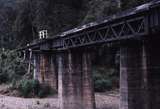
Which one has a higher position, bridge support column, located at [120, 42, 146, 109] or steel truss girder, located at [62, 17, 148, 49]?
steel truss girder, located at [62, 17, 148, 49]

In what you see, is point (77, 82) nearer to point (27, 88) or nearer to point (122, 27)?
point (122, 27)

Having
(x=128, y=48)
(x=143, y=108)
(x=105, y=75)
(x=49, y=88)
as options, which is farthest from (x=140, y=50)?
(x=105, y=75)

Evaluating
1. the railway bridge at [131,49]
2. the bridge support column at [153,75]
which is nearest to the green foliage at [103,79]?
the railway bridge at [131,49]

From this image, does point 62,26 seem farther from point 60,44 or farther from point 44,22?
point 60,44

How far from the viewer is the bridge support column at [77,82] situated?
81.3ft

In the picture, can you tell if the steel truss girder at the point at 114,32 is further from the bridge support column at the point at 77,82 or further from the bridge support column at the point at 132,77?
the bridge support column at the point at 77,82

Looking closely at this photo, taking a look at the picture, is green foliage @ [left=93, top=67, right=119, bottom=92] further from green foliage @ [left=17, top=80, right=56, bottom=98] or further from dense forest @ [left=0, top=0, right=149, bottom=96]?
green foliage @ [left=17, top=80, right=56, bottom=98]

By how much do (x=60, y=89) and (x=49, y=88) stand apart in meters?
12.3

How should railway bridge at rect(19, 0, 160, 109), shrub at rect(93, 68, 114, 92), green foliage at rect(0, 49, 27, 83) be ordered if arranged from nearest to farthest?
railway bridge at rect(19, 0, 160, 109) → shrub at rect(93, 68, 114, 92) → green foliage at rect(0, 49, 27, 83)

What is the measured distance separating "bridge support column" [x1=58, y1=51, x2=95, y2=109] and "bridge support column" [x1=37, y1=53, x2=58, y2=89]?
11871mm

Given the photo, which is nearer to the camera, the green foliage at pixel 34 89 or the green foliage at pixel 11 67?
the green foliage at pixel 34 89

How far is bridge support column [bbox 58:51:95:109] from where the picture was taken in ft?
81.3

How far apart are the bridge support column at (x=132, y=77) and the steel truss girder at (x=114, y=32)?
3.52 feet

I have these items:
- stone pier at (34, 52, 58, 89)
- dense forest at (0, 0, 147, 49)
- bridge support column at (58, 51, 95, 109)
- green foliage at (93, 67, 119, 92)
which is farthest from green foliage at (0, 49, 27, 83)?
bridge support column at (58, 51, 95, 109)
